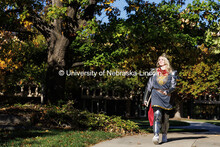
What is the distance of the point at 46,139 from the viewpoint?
26.6 feet

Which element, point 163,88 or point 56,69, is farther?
point 56,69

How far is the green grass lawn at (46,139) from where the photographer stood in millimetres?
7508

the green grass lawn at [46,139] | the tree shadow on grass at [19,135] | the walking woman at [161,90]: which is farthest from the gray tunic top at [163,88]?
the tree shadow on grass at [19,135]

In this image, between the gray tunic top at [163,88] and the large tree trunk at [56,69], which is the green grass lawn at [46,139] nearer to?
the gray tunic top at [163,88]

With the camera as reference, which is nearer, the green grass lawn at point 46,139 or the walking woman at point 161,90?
the green grass lawn at point 46,139

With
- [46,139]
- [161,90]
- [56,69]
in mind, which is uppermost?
[56,69]

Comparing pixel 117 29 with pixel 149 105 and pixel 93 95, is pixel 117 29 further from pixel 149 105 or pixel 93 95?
pixel 93 95

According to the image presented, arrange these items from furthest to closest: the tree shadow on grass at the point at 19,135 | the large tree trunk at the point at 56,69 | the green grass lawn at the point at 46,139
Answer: the large tree trunk at the point at 56,69 → the tree shadow on grass at the point at 19,135 → the green grass lawn at the point at 46,139

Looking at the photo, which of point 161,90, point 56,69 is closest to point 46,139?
point 161,90

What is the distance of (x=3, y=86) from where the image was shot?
117 ft

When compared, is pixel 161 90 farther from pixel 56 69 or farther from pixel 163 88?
pixel 56 69

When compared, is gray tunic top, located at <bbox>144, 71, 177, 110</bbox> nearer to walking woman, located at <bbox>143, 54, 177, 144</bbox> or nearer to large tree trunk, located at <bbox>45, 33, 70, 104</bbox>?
walking woman, located at <bbox>143, 54, 177, 144</bbox>

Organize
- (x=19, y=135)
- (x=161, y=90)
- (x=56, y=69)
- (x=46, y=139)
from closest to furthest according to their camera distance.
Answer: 1. (x=161, y=90)
2. (x=46, y=139)
3. (x=19, y=135)
4. (x=56, y=69)

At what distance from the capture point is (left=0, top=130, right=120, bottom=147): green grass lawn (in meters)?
7.51
